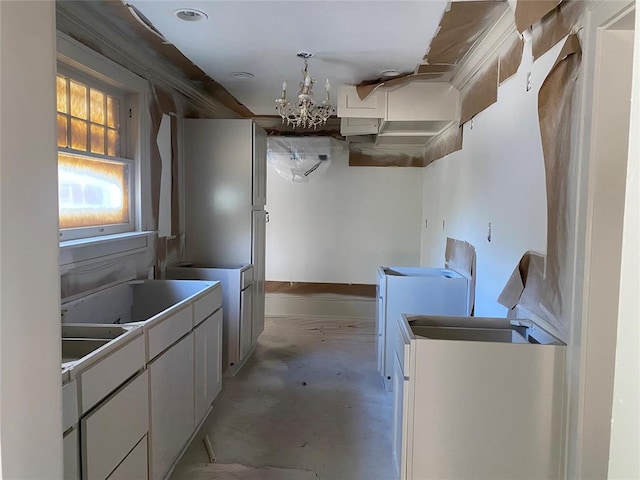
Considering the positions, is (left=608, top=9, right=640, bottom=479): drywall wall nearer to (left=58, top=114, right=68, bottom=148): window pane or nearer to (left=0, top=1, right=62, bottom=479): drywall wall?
(left=0, top=1, right=62, bottom=479): drywall wall

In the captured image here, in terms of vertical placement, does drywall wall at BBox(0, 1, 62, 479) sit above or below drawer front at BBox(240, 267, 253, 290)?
above

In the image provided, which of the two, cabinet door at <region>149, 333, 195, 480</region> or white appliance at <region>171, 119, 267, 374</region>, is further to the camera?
white appliance at <region>171, 119, 267, 374</region>

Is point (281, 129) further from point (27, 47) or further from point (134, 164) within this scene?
point (27, 47)

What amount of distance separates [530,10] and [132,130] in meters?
2.46

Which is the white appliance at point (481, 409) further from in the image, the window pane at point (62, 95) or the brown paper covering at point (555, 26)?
the window pane at point (62, 95)

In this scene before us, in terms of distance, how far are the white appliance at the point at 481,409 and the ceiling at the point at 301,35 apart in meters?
1.60

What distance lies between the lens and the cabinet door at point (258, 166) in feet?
13.1

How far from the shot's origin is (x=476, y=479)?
177cm

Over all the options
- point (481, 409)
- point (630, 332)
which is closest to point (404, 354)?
point (481, 409)

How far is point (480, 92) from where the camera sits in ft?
9.52

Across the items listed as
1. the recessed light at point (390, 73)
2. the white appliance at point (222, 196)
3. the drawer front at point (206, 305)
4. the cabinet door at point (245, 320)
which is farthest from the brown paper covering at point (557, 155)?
the white appliance at point (222, 196)

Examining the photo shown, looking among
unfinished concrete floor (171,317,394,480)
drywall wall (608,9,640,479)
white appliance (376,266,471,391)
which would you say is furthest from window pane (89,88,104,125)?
drywall wall (608,9,640,479)

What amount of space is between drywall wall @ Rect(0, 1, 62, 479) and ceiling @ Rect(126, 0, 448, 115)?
1627mm

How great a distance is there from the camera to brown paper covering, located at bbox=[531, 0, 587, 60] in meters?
1.66
